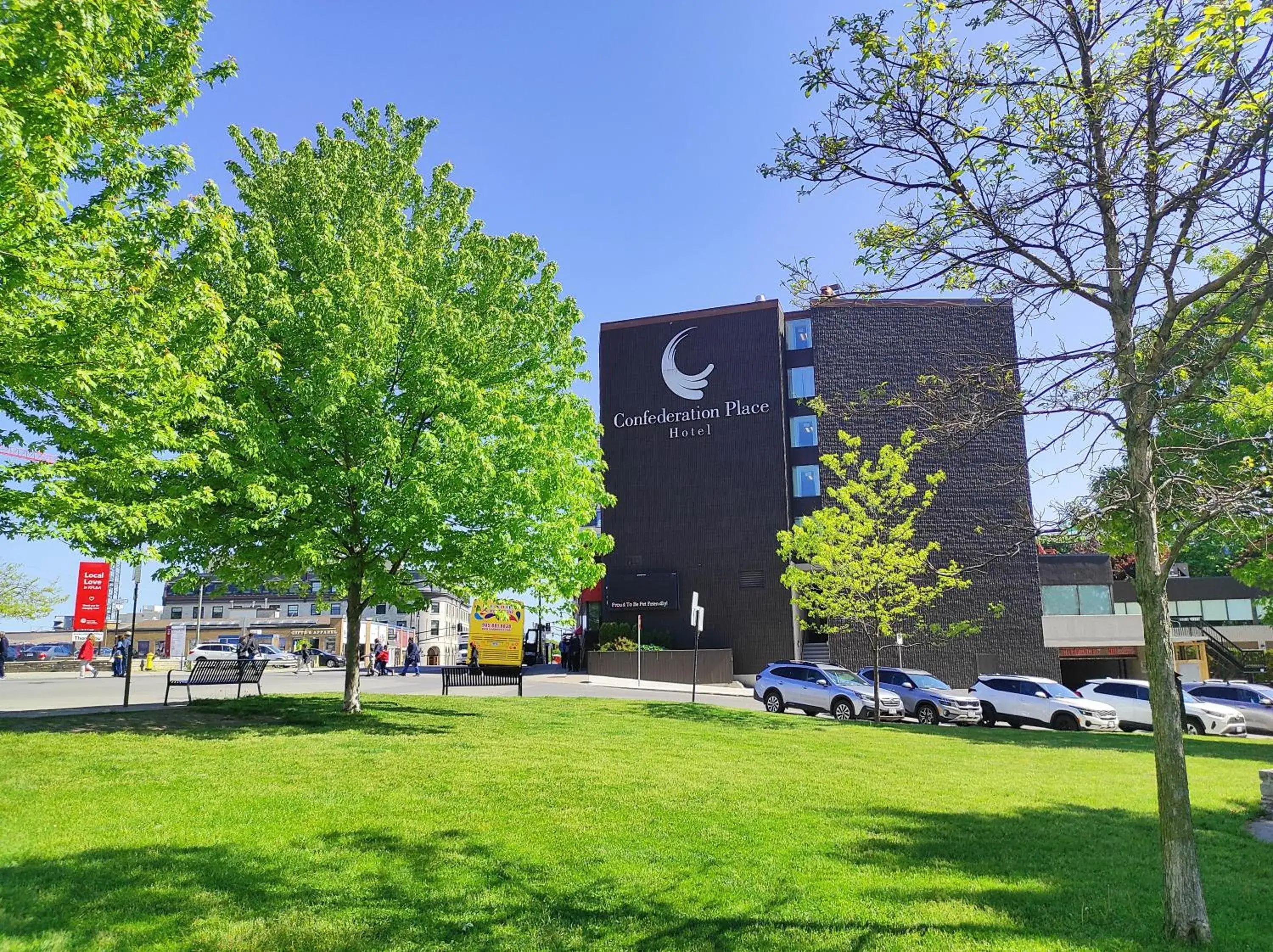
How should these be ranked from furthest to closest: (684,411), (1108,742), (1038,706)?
(684,411)
(1038,706)
(1108,742)

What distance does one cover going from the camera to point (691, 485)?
40.3m

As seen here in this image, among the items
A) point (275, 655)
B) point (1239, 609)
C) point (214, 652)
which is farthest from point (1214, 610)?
point (214, 652)

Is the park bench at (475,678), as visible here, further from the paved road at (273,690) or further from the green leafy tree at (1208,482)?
the green leafy tree at (1208,482)

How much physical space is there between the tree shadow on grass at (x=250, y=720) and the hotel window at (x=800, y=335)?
2887 centimetres

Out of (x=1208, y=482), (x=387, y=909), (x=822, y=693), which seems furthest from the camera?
(x=822, y=693)

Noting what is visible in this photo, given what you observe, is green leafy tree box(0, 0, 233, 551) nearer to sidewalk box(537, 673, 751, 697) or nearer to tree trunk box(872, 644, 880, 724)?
tree trunk box(872, 644, 880, 724)

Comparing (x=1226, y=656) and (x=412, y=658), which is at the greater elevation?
(x=412, y=658)

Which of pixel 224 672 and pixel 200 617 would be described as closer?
pixel 224 672

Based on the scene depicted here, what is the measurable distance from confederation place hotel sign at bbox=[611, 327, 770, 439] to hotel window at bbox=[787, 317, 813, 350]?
12.3ft

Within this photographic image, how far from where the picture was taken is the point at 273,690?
24.0m

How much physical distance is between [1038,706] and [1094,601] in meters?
19.5

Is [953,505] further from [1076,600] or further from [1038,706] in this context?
[1038,706]

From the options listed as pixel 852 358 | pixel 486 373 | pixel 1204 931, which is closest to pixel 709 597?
pixel 852 358

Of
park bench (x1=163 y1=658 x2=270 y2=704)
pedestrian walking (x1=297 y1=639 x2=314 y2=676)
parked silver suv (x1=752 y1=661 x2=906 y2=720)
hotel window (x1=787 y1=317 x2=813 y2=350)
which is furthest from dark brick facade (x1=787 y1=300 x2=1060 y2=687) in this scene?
pedestrian walking (x1=297 y1=639 x2=314 y2=676)
